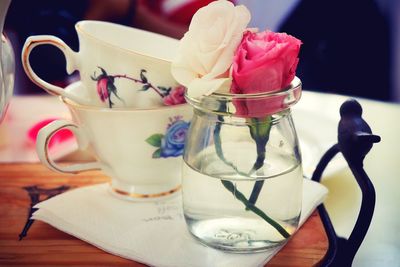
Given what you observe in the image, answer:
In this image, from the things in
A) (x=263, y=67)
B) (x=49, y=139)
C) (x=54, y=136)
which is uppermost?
(x=263, y=67)

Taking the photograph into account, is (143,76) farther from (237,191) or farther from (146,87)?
(237,191)

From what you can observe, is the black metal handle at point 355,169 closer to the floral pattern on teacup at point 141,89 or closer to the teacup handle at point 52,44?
the floral pattern on teacup at point 141,89

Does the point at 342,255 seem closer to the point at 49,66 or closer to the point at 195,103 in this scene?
the point at 195,103

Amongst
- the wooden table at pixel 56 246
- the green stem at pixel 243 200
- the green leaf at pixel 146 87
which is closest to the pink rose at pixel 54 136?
the wooden table at pixel 56 246

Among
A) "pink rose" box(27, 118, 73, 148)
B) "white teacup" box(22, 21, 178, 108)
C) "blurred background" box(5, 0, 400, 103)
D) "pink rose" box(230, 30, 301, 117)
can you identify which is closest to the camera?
"pink rose" box(230, 30, 301, 117)

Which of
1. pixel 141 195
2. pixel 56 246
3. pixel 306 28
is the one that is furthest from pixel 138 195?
pixel 306 28

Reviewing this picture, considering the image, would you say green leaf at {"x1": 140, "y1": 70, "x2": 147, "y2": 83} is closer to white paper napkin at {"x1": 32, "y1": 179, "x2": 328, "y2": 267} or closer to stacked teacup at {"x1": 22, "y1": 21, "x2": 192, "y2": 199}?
stacked teacup at {"x1": 22, "y1": 21, "x2": 192, "y2": 199}

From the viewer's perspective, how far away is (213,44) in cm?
42

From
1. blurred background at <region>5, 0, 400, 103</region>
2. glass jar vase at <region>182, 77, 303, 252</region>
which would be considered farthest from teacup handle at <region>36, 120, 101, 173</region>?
blurred background at <region>5, 0, 400, 103</region>

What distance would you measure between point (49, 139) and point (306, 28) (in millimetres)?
1038

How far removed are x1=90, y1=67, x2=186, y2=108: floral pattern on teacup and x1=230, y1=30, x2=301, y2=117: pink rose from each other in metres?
0.12

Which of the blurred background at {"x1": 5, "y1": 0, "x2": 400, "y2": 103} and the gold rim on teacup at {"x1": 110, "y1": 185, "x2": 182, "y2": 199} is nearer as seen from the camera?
the gold rim on teacup at {"x1": 110, "y1": 185, "x2": 182, "y2": 199}

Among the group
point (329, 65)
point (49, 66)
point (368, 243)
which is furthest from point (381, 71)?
point (368, 243)

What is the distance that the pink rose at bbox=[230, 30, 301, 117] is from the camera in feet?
1.32
